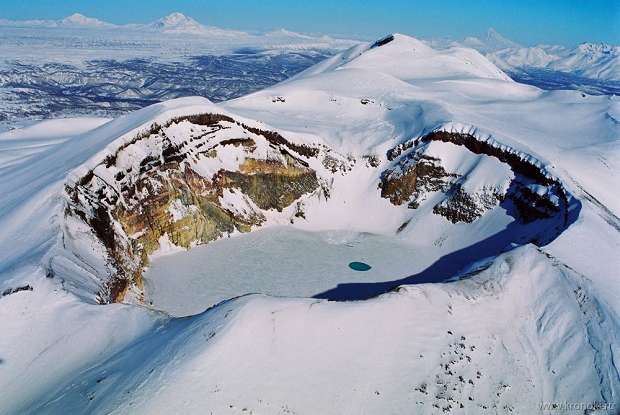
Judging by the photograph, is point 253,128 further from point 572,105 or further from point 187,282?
point 572,105

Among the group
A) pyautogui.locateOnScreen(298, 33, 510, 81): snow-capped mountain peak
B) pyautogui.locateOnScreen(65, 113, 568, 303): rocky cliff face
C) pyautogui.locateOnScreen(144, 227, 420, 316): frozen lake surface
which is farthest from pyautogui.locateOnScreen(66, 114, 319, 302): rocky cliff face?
pyautogui.locateOnScreen(298, 33, 510, 81): snow-capped mountain peak

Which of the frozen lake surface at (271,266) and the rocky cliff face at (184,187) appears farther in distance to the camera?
the rocky cliff face at (184,187)

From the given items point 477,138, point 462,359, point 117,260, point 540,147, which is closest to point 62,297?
point 117,260

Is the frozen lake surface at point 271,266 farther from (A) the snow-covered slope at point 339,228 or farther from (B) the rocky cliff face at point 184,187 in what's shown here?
(B) the rocky cliff face at point 184,187

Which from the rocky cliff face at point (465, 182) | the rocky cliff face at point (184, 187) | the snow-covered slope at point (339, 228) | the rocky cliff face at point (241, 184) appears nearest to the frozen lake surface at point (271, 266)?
the snow-covered slope at point (339, 228)

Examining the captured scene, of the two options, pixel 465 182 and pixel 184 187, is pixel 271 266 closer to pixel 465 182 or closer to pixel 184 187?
pixel 184 187

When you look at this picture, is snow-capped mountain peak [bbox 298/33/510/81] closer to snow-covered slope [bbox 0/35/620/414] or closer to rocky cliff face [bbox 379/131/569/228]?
snow-covered slope [bbox 0/35/620/414]

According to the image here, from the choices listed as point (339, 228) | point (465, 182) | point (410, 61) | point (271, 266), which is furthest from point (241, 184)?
point (410, 61)
